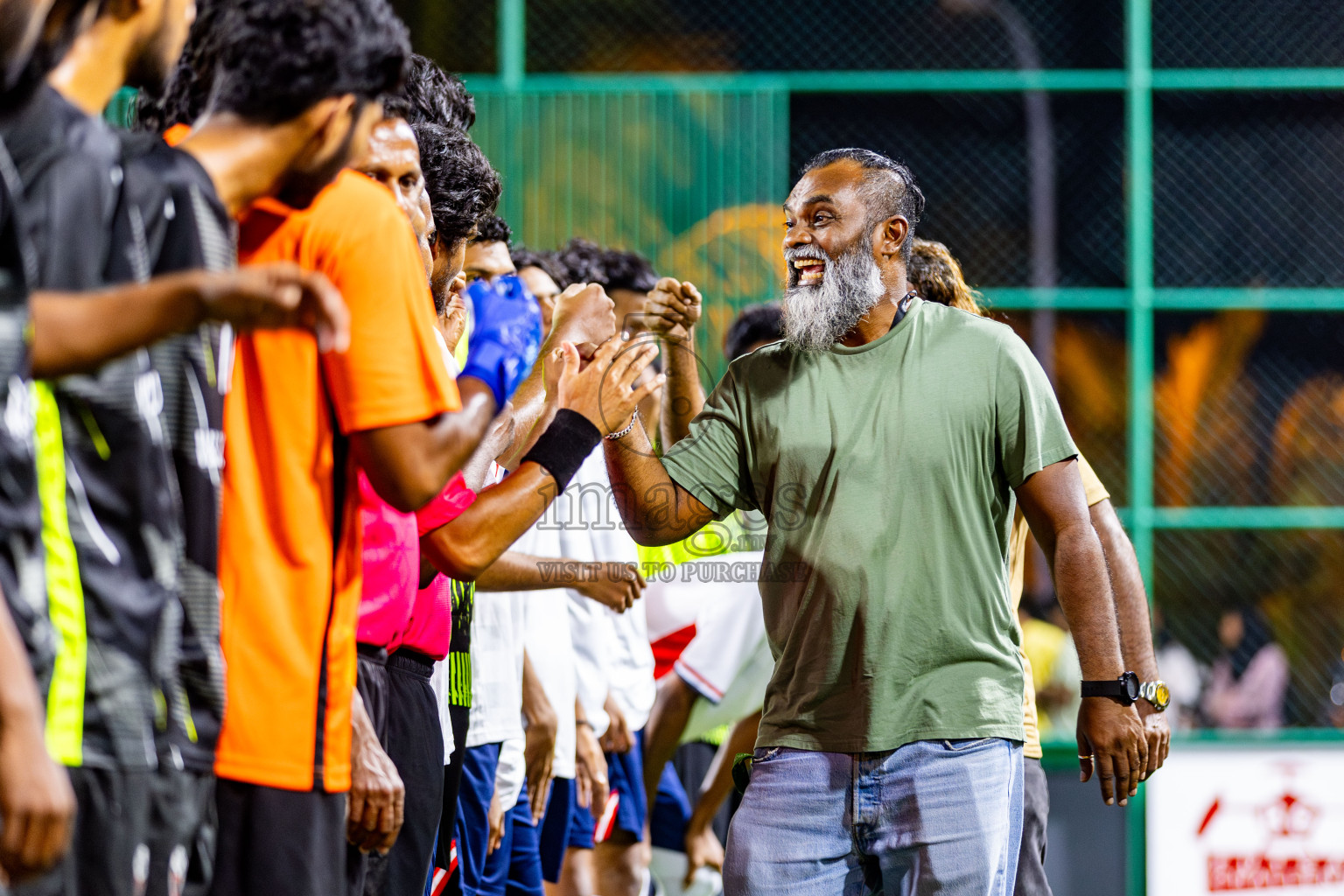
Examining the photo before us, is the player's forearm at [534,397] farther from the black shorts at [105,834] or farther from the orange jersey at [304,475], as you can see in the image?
the black shorts at [105,834]

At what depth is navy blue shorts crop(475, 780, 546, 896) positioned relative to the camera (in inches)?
179

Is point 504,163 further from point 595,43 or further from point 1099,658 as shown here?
point 1099,658

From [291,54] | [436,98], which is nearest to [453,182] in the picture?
[436,98]

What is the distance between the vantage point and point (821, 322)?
327 cm

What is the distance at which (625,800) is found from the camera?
210 inches

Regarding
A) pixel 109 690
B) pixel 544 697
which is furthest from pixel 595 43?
pixel 109 690

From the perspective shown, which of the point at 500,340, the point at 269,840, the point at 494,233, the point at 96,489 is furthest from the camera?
the point at 494,233

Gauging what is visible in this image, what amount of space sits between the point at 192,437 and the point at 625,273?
408 cm

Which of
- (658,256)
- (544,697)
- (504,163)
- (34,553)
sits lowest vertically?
(544,697)

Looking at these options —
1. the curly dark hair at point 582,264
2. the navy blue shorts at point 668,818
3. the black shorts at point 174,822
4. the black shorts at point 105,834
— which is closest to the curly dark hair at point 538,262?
the curly dark hair at point 582,264

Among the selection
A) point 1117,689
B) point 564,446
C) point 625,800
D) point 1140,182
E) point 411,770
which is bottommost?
point 625,800

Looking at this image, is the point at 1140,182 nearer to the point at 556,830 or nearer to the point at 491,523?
the point at 556,830

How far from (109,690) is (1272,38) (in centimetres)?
944

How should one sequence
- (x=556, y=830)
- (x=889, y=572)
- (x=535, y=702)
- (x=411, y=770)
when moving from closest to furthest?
(x=411, y=770), (x=889, y=572), (x=535, y=702), (x=556, y=830)
